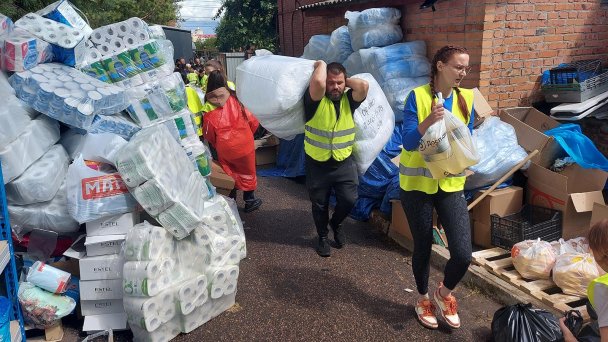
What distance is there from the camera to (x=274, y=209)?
570cm

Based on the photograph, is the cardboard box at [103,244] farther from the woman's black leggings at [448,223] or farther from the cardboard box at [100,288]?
the woman's black leggings at [448,223]

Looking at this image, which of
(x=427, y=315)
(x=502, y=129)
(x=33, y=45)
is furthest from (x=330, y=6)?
(x=427, y=315)

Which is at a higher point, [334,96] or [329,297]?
[334,96]

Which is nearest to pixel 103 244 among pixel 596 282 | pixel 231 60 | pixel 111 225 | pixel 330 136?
pixel 111 225

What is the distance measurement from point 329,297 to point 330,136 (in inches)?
50.8

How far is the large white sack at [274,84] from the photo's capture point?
150 inches

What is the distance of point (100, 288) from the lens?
123 inches

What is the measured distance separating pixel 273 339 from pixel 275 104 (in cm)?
175

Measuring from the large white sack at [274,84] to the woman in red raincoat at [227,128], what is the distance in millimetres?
943

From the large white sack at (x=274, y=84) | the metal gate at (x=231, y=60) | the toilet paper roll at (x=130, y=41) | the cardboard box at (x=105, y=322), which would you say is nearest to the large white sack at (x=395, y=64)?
the large white sack at (x=274, y=84)

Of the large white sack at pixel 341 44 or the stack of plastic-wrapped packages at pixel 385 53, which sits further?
the large white sack at pixel 341 44

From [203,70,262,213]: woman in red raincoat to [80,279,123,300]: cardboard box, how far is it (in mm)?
2173

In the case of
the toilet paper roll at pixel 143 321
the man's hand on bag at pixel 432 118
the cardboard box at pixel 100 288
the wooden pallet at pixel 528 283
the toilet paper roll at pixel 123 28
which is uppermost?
the toilet paper roll at pixel 123 28

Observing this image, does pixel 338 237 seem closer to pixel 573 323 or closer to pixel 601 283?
pixel 573 323
